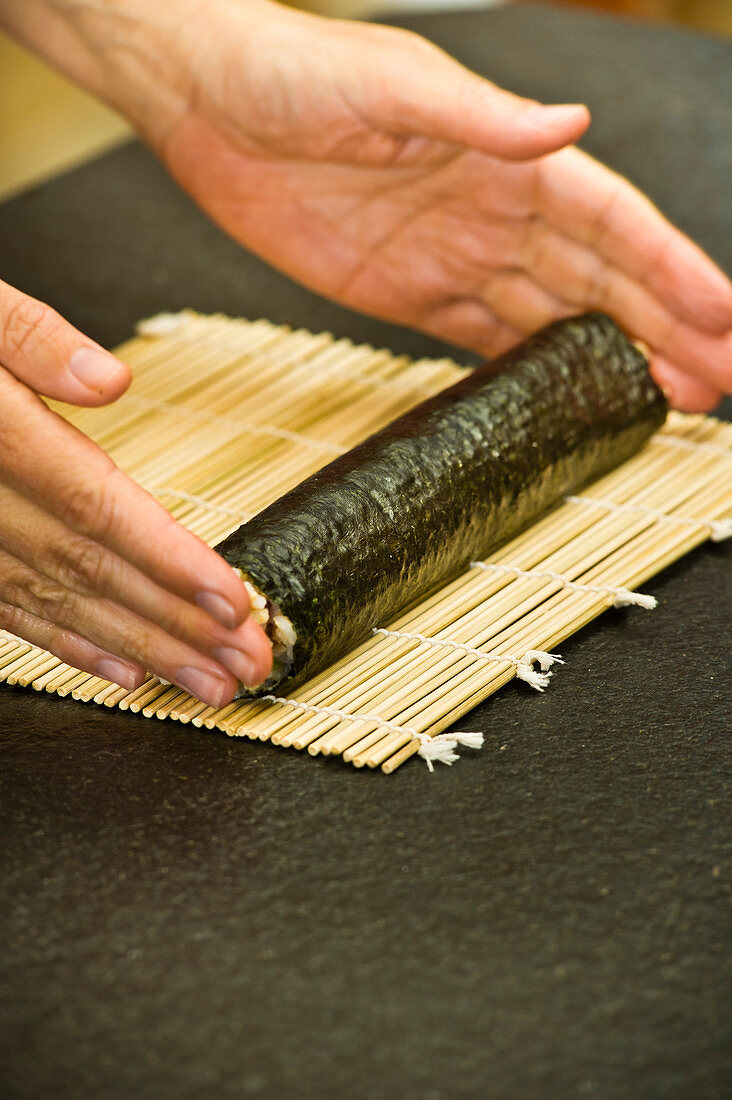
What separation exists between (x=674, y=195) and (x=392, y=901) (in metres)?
1.92

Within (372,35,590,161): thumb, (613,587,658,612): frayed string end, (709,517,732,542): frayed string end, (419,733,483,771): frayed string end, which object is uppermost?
(372,35,590,161): thumb

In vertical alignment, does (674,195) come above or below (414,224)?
below

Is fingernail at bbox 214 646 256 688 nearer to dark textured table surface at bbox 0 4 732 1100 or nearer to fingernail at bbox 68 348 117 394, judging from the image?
dark textured table surface at bbox 0 4 732 1100

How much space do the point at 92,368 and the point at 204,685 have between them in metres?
0.34

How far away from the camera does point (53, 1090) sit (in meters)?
0.97

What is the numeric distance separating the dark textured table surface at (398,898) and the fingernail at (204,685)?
0.06 metres

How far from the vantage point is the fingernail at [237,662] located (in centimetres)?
125

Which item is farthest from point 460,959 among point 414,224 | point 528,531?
point 414,224

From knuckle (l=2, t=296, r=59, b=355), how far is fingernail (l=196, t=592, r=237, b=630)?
31cm

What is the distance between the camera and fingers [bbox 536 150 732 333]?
180 centimetres

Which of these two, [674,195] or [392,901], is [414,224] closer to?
[674,195]

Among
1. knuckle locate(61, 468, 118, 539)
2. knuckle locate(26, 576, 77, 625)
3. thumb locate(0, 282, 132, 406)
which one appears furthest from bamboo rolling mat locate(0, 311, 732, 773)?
thumb locate(0, 282, 132, 406)

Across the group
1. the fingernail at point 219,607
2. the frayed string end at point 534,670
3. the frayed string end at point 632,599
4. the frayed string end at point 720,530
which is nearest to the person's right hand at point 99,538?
the fingernail at point 219,607

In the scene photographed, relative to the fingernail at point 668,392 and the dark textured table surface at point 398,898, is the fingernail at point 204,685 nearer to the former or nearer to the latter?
the dark textured table surface at point 398,898
